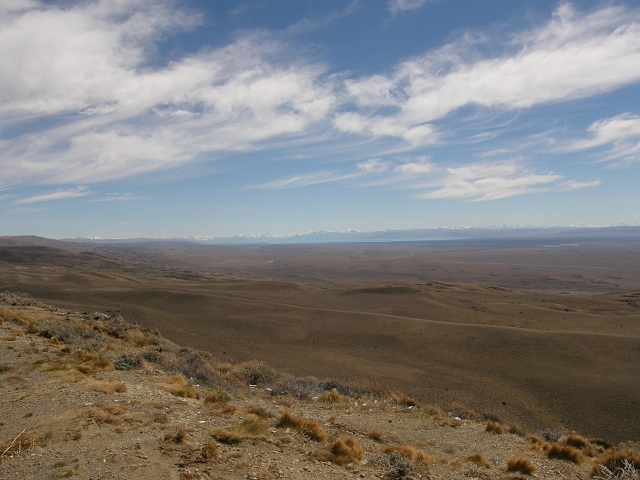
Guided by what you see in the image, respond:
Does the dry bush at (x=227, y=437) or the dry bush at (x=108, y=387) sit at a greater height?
the dry bush at (x=108, y=387)

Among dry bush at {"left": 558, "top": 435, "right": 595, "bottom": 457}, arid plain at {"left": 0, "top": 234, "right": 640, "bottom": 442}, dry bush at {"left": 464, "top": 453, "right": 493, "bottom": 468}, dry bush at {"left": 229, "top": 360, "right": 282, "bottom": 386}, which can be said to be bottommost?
arid plain at {"left": 0, "top": 234, "right": 640, "bottom": 442}

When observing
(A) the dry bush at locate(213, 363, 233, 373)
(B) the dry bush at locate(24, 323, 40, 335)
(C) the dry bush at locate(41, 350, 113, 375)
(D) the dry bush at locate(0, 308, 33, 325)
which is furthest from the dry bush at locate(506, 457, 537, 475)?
(D) the dry bush at locate(0, 308, 33, 325)

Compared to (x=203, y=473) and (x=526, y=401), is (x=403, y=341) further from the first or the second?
(x=203, y=473)

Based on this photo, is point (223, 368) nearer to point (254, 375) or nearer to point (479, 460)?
point (254, 375)

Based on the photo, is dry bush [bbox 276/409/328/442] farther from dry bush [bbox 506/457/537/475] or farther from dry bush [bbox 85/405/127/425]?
dry bush [bbox 506/457/537/475]

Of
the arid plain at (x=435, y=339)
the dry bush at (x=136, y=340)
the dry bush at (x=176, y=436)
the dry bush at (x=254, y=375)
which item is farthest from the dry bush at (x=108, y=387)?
the arid plain at (x=435, y=339)

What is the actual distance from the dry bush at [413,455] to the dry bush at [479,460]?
0.63 m

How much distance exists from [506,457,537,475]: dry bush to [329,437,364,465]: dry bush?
299 cm

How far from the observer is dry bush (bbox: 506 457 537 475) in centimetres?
873

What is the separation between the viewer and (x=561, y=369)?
23.1 metres

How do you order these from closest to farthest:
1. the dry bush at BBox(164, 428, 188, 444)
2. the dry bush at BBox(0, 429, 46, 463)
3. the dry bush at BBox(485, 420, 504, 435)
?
1. the dry bush at BBox(0, 429, 46, 463)
2. the dry bush at BBox(164, 428, 188, 444)
3. the dry bush at BBox(485, 420, 504, 435)

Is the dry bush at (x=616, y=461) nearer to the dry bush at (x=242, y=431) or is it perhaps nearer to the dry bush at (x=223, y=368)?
the dry bush at (x=242, y=431)

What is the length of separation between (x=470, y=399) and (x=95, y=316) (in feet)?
67.7

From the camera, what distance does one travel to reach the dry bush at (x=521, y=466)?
28.6 feet
